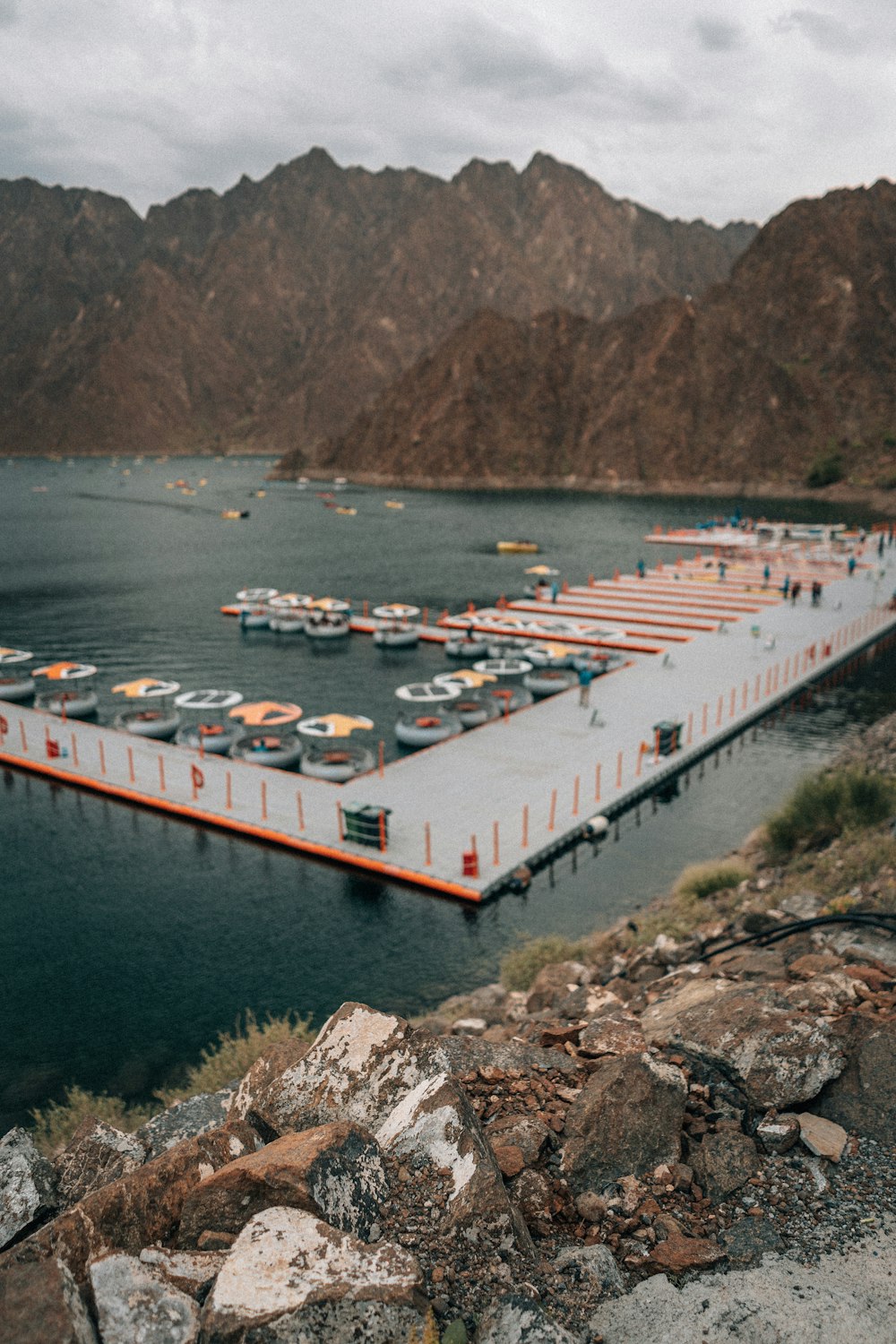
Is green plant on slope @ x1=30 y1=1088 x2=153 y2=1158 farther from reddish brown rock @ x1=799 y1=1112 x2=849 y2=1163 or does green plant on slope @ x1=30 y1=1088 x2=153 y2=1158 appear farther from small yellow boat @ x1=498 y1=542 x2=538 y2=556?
small yellow boat @ x1=498 y1=542 x2=538 y2=556

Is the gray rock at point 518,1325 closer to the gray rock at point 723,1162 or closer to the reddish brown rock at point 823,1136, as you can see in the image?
the gray rock at point 723,1162

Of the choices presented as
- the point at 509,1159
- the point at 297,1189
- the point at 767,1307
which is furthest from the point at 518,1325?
the point at 767,1307

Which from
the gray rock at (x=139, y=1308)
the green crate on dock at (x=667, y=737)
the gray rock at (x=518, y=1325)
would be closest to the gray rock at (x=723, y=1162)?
the gray rock at (x=518, y=1325)

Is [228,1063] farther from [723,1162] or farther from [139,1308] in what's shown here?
[139,1308]

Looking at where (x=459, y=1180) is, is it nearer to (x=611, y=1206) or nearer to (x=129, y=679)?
(x=611, y=1206)

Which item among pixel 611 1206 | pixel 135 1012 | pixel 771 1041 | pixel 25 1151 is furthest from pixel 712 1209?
pixel 135 1012
